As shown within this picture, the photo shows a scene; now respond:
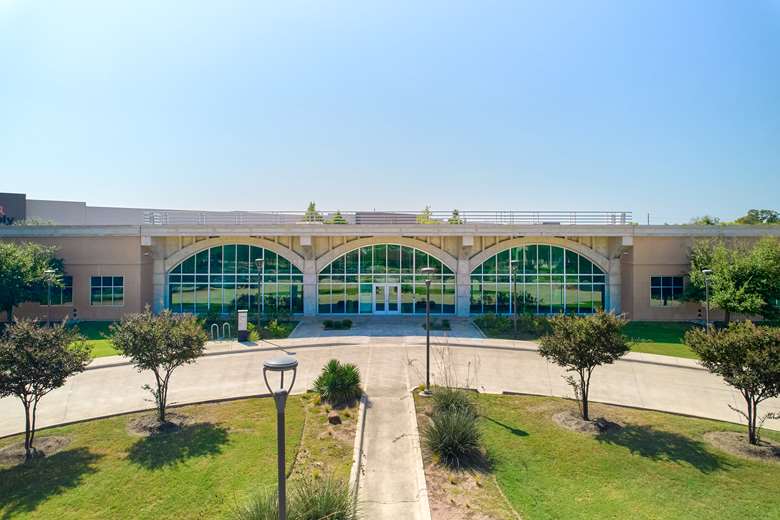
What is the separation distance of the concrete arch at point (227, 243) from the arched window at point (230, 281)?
0.24 metres

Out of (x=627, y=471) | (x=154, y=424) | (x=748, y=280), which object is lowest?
(x=627, y=471)

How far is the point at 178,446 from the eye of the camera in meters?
10.8

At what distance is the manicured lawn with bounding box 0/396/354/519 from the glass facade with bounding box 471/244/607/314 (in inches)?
765

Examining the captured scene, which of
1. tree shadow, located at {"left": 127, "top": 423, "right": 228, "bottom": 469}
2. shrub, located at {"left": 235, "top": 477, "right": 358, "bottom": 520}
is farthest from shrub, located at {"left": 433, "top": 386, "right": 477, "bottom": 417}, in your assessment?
tree shadow, located at {"left": 127, "top": 423, "right": 228, "bottom": 469}

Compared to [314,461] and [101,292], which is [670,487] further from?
[101,292]

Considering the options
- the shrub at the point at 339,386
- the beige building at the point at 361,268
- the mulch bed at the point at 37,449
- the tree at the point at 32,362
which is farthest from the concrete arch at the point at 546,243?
the mulch bed at the point at 37,449

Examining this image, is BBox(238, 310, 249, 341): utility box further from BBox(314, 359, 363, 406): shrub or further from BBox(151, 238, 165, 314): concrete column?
BBox(151, 238, 165, 314): concrete column

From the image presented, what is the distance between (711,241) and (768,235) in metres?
3.63

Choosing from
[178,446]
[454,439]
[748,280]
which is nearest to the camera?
[454,439]

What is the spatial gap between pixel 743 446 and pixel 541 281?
19215mm

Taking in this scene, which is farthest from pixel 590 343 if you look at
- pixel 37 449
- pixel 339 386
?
pixel 37 449

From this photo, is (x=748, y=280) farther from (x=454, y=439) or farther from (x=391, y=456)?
(x=391, y=456)

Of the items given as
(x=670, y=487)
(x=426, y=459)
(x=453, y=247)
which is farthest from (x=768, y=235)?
(x=426, y=459)

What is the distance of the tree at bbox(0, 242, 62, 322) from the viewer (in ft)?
75.9
